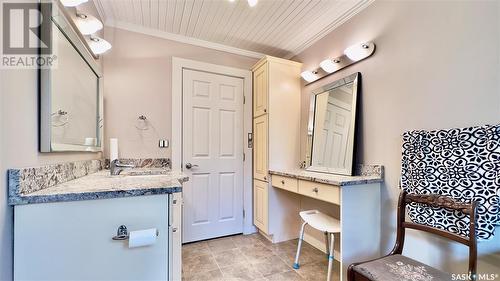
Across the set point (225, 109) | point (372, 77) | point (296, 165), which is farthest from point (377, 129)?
point (225, 109)

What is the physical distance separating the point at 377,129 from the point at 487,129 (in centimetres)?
67

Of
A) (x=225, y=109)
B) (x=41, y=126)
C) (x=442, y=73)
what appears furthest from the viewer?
(x=225, y=109)

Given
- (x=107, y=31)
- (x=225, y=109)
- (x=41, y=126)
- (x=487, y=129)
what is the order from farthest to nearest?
(x=225, y=109) → (x=107, y=31) → (x=487, y=129) → (x=41, y=126)

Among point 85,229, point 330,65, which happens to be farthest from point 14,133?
point 330,65

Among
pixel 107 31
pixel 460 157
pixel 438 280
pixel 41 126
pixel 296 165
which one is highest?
pixel 107 31

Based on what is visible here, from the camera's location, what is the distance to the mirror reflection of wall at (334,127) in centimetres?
195

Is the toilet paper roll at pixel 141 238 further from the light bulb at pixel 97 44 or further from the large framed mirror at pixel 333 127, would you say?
the large framed mirror at pixel 333 127

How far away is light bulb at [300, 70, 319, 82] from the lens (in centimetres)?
241

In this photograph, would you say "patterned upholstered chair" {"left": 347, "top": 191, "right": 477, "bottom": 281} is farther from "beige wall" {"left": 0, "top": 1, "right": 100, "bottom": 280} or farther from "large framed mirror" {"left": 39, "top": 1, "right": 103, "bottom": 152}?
"large framed mirror" {"left": 39, "top": 1, "right": 103, "bottom": 152}

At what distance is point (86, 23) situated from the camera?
4.71 feet

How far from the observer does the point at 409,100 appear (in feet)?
5.13

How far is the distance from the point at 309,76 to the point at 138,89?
75.2 inches

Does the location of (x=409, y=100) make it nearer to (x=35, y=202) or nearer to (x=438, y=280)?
(x=438, y=280)

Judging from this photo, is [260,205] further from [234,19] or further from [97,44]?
[97,44]
